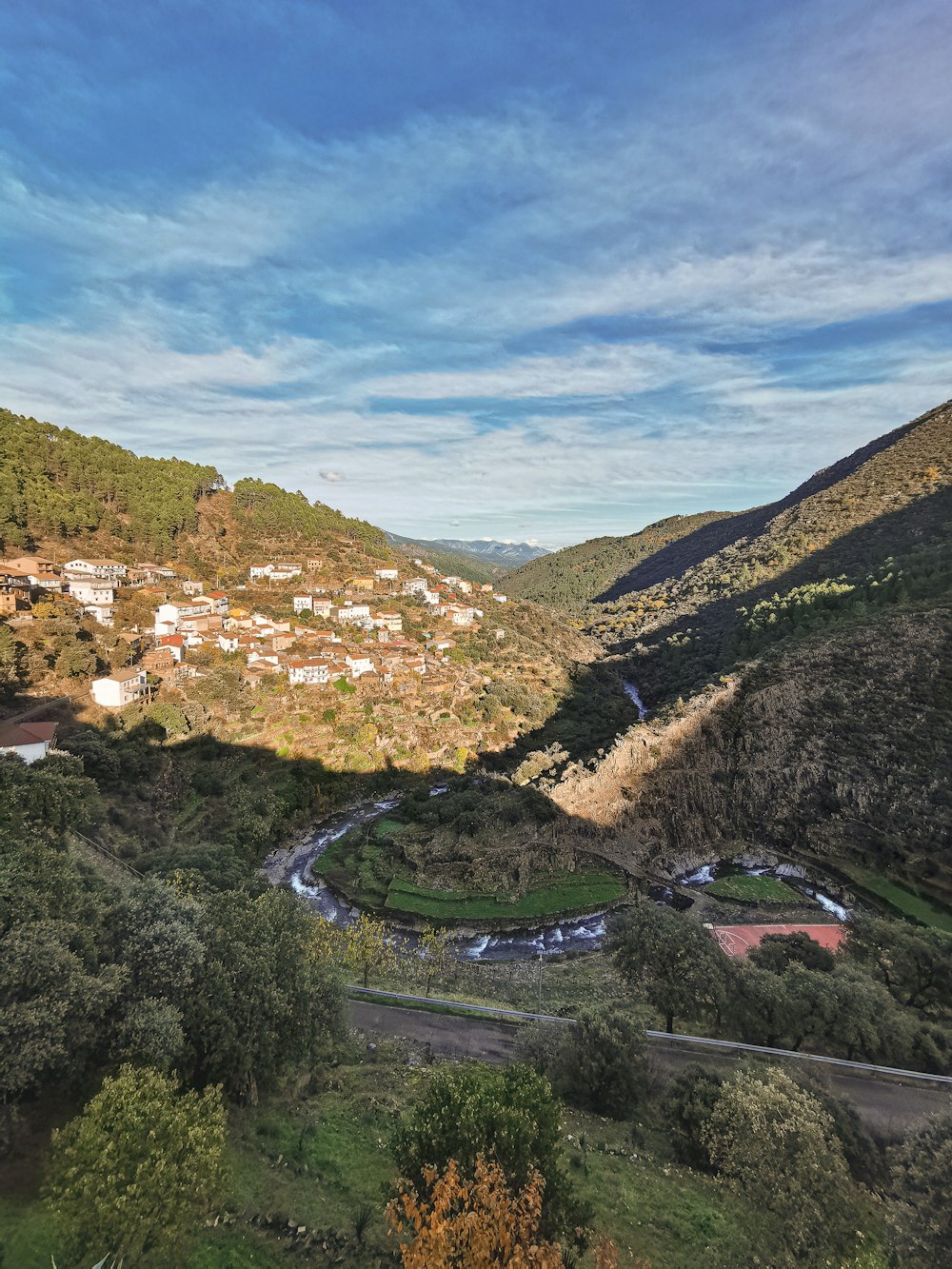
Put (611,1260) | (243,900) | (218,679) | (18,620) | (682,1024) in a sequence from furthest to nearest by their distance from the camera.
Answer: (218,679) < (18,620) < (682,1024) < (243,900) < (611,1260)

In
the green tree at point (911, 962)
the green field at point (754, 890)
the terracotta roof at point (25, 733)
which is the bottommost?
the green field at point (754, 890)

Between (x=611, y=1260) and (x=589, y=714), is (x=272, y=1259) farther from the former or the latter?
(x=589, y=714)

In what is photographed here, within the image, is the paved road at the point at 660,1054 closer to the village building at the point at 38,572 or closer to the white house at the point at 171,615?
the white house at the point at 171,615

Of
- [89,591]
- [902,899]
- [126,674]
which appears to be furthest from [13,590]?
[902,899]

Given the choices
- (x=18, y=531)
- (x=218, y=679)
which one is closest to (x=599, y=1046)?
(x=218, y=679)

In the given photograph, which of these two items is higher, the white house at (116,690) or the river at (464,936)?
the white house at (116,690)

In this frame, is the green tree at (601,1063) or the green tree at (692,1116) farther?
the green tree at (601,1063)

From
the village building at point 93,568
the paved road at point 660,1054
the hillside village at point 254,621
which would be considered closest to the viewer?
the paved road at point 660,1054

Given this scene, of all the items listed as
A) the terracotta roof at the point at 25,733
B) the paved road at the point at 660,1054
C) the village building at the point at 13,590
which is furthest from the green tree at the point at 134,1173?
the village building at the point at 13,590

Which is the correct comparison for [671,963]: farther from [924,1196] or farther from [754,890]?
[754,890]
